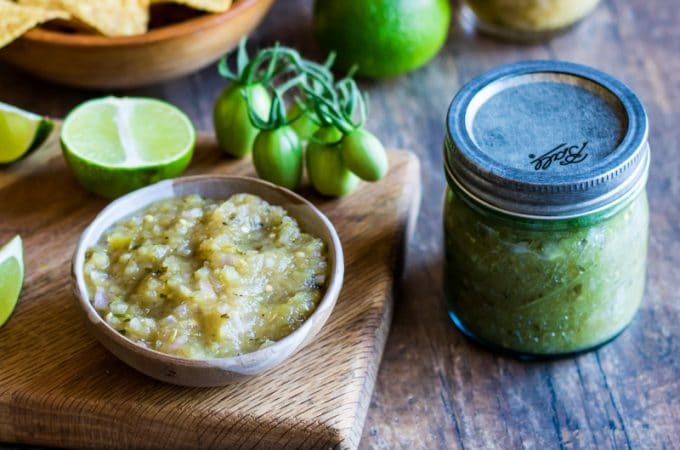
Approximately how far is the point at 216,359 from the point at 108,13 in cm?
94

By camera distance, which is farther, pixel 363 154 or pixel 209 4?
pixel 209 4

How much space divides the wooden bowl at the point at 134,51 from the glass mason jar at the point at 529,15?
23.1 inches

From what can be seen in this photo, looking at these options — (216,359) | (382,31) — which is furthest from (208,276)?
(382,31)

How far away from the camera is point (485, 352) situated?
202cm

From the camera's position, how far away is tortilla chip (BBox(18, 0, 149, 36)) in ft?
7.48

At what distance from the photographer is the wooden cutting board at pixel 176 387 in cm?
179

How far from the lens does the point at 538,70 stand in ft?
6.35

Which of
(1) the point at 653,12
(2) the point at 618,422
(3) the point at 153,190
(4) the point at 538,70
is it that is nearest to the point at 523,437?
(2) the point at 618,422

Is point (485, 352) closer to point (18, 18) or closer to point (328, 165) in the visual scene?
point (328, 165)

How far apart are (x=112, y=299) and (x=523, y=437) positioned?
75cm

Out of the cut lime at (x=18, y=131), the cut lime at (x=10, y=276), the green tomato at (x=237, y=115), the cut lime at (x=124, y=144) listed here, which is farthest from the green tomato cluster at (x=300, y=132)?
the cut lime at (x=10, y=276)

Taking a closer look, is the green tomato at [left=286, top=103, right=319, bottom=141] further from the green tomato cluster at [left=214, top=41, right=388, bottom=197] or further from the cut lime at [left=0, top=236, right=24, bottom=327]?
the cut lime at [left=0, top=236, right=24, bottom=327]

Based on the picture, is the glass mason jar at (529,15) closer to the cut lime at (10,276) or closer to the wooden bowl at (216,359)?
the wooden bowl at (216,359)

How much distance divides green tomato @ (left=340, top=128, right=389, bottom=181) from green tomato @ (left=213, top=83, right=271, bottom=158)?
0.23 metres
